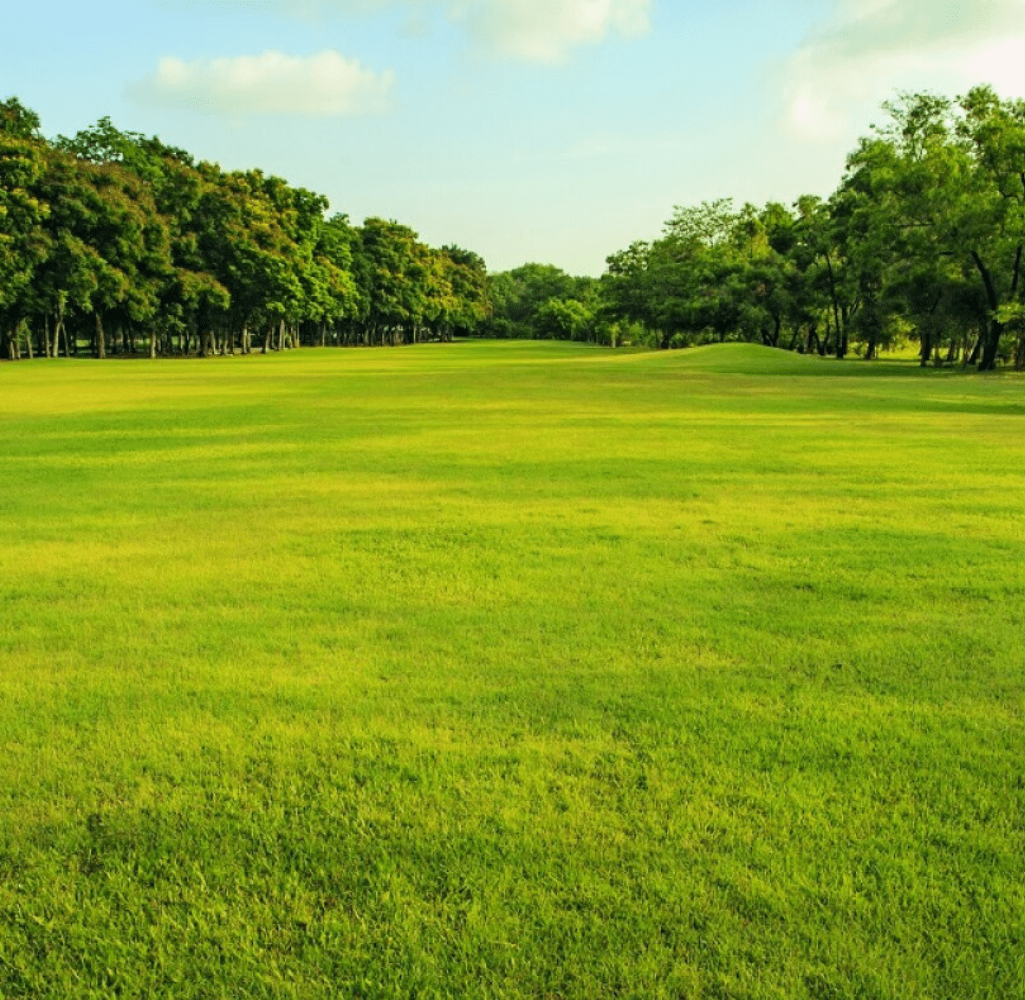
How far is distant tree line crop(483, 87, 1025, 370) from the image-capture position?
39250 mm

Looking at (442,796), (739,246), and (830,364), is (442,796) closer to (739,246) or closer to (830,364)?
(830,364)

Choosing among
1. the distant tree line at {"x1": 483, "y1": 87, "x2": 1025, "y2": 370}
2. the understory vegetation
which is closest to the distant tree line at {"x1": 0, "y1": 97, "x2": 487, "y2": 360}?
the understory vegetation

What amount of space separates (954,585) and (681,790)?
4.25 m

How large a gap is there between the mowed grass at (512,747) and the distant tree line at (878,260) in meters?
33.5

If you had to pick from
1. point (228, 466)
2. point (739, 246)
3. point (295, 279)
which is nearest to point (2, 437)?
point (228, 466)

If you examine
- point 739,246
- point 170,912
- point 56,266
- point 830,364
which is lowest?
point 170,912

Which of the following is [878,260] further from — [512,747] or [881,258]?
[512,747]

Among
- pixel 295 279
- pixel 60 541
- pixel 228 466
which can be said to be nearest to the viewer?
pixel 60 541

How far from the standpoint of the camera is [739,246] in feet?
294

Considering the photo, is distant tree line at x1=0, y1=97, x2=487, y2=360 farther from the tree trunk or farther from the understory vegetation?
the tree trunk

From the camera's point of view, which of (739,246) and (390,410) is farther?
(739,246)

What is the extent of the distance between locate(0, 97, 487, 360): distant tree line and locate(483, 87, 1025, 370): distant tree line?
28.9 metres

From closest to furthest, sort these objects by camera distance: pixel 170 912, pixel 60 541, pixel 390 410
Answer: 1. pixel 170 912
2. pixel 60 541
3. pixel 390 410

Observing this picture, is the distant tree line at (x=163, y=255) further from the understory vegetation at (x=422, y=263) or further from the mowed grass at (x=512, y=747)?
the mowed grass at (x=512, y=747)
